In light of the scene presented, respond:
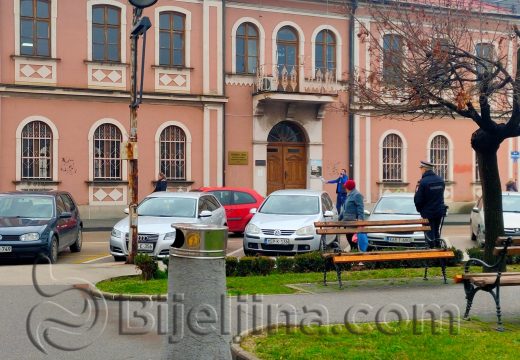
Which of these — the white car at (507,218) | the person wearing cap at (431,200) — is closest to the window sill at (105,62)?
the white car at (507,218)

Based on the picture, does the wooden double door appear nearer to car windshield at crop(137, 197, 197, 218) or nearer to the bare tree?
car windshield at crop(137, 197, 197, 218)

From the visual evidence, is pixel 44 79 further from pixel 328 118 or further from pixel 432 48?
pixel 432 48

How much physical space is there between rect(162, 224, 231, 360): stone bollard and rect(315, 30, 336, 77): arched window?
2513 cm

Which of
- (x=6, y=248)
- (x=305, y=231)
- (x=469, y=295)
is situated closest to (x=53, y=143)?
(x=6, y=248)

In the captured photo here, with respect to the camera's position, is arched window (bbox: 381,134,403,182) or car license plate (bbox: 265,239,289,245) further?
arched window (bbox: 381,134,403,182)

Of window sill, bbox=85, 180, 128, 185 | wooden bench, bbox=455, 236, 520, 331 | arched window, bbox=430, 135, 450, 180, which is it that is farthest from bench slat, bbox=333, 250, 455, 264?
arched window, bbox=430, 135, 450, 180

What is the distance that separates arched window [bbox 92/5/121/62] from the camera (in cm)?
Answer: 2683

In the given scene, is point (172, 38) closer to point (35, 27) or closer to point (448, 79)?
point (35, 27)

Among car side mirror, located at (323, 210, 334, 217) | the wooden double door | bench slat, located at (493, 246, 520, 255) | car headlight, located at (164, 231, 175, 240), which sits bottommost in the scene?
car headlight, located at (164, 231, 175, 240)

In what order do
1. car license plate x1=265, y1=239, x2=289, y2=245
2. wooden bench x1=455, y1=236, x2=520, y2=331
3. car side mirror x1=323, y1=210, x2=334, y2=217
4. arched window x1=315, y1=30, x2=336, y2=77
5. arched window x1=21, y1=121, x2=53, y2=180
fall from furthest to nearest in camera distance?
arched window x1=315, y1=30, x2=336, y2=77 < arched window x1=21, y1=121, x2=53, y2=180 < car side mirror x1=323, y1=210, x2=334, y2=217 < car license plate x1=265, y1=239, x2=289, y2=245 < wooden bench x1=455, y1=236, x2=520, y2=331

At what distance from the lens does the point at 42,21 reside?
2591 centimetres

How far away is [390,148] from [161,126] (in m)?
10.3

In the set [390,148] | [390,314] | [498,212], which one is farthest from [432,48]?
[390,148]

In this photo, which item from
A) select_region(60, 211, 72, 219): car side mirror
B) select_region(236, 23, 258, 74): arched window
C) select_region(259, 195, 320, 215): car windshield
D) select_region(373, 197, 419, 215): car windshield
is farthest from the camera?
select_region(236, 23, 258, 74): arched window
